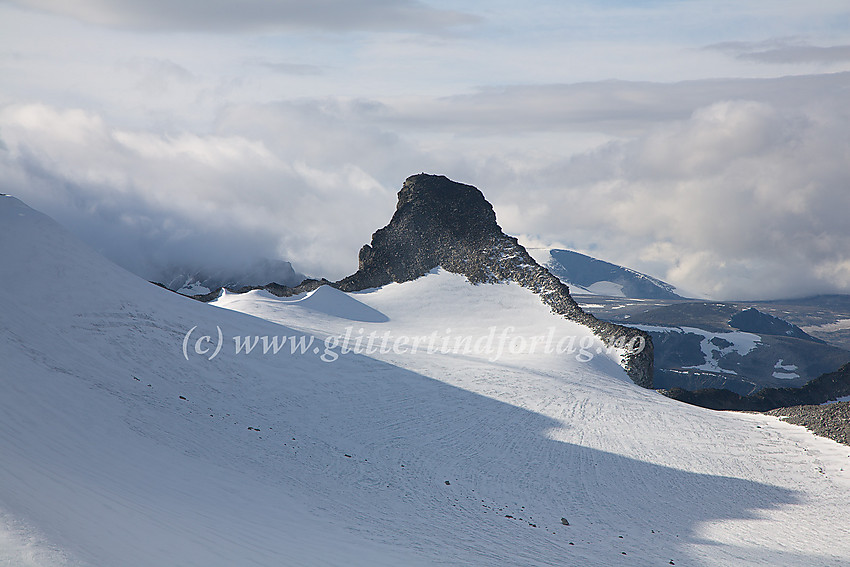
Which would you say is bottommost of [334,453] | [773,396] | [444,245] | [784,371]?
[334,453]

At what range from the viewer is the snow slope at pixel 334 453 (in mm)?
11922

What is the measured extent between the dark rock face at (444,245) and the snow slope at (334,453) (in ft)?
44.6

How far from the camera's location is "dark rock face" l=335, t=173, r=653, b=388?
46.8 m

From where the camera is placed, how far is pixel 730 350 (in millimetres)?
140125

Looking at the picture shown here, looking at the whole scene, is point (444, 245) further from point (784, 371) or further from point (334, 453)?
point (784, 371)

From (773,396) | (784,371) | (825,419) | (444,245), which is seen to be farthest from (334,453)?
(784,371)

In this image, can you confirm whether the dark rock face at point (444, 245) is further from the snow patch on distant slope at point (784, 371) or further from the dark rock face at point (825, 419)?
the snow patch on distant slope at point (784, 371)

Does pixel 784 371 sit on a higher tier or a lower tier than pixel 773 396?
higher

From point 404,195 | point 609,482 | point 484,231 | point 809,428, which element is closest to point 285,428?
point 609,482

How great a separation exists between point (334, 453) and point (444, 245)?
3301 centimetres

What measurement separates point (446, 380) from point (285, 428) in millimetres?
8782

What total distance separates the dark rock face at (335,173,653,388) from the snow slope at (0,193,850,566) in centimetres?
1360

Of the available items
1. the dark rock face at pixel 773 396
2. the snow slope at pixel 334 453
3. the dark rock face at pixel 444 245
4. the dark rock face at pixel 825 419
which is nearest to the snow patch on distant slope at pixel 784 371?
the dark rock face at pixel 773 396

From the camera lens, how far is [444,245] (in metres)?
51.2
